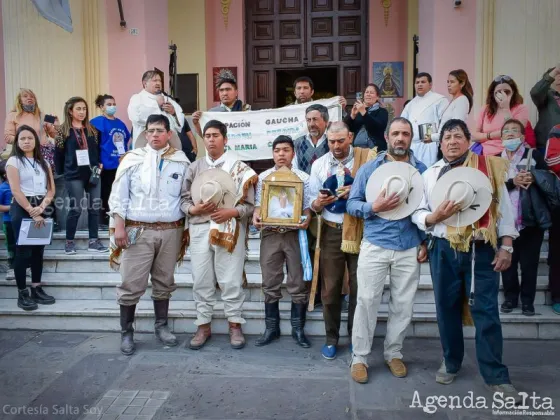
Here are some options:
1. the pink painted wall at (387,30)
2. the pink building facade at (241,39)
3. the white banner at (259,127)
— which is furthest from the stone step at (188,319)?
the pink painted wall at (387,30)

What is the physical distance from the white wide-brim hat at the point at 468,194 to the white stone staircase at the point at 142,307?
1553mm

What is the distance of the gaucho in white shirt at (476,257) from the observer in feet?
12.1

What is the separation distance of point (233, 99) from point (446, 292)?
11.0 feet

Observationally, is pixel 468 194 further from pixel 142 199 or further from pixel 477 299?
pixel 142 199

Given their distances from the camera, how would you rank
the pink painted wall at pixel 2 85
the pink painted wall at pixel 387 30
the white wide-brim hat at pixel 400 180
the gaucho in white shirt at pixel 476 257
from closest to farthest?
the gaucho in white shirt at pixel 476 257 < the white wide-brim hat at pixel 400 180 < the pink painted wall at pixel 2 85 < the pink painted wall at pixel 387 30

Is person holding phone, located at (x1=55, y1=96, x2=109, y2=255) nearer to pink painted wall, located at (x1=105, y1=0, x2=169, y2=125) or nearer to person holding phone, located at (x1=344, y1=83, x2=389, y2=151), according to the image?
pink painted wall, located at (x1=105, y1=0, x2=169, y2=125)

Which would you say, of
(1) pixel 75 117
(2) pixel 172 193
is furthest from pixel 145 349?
(1) pixel 75 117

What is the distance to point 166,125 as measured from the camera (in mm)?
4695

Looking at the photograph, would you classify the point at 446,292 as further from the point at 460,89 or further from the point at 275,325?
the point at 460,89

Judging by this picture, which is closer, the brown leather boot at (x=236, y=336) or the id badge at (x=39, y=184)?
→ the brown leather boot at (x=236, y=336)

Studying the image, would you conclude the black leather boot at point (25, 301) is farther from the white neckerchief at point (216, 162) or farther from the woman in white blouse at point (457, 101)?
the woman in white blouse at point (457, 101)

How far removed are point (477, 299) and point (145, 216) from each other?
2781 millimetres

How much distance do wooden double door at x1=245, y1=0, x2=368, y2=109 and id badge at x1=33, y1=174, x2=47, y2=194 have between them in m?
4.73

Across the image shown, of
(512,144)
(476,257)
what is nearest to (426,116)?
(512,144)
